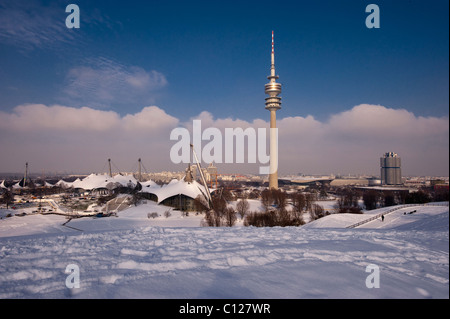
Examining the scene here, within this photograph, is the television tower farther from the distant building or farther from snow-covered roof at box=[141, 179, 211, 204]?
the distant building

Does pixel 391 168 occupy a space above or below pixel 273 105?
below

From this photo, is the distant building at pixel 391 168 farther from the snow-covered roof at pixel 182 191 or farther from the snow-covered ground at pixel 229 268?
the snow-covered roof at pixel 182 191

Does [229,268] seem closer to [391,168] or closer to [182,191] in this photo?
[391,168]

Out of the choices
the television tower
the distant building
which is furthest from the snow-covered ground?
the television tower

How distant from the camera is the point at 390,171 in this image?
89.8 feet

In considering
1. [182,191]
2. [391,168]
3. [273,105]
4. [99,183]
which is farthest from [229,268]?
[273,105]

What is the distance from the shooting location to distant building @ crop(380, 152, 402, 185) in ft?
81.7

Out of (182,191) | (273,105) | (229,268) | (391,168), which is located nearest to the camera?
(229,268)

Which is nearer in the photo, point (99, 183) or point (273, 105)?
point (99, 183)

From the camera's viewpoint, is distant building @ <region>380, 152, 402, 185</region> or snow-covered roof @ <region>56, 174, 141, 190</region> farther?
snow-covered roof @ <region>56, 174, 141, 190</region>

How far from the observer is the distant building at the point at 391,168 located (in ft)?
81.7

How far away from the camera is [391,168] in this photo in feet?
86.7
